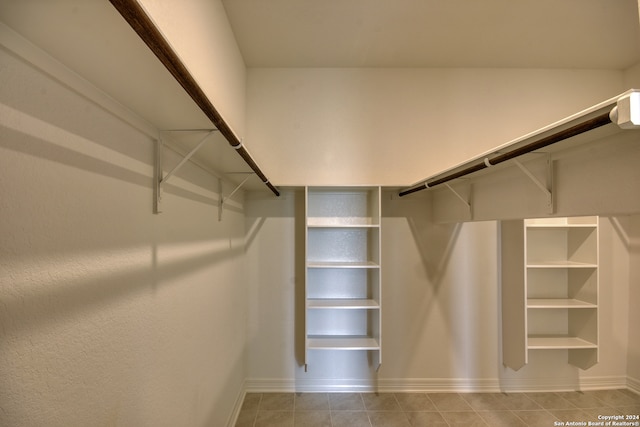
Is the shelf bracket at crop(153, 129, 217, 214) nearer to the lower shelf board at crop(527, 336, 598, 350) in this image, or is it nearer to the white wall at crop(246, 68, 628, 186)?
the white wall at crop(246, 68, 628, 186)

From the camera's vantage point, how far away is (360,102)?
2605mm

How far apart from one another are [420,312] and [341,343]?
0.83m

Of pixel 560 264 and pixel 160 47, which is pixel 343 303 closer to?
pixel 560 264

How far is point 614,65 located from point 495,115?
1223mm

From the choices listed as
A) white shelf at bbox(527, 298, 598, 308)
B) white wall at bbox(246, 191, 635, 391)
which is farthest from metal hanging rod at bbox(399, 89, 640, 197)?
white shelf at bbox(527, 298, 598, 308)

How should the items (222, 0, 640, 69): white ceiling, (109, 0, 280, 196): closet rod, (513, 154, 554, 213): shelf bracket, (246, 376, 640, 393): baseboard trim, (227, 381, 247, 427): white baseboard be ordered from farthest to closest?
1. (246, 376, 640, 393): baseboard trim
2. (227, 381, 247, 427): white baseboard
3. (222, 0, 640, 69): white ceiling
4. (513, 154, 554, 213): shelf bracket
5. (109, 0, 280, 196): closet rod

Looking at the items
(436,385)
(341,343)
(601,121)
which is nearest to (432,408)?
(436,385)

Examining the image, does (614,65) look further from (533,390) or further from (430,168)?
(533,390)

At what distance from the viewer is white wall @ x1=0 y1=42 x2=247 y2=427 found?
0.55 metres

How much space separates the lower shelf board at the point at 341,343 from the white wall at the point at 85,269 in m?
1.14

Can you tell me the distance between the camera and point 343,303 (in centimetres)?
239

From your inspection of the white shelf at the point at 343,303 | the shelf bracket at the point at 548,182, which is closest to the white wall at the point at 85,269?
the white shelf at the point at 343,303

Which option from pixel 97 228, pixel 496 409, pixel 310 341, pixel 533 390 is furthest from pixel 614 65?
pixel 97 228

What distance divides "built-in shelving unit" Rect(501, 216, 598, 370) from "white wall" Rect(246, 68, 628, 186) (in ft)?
3.17
